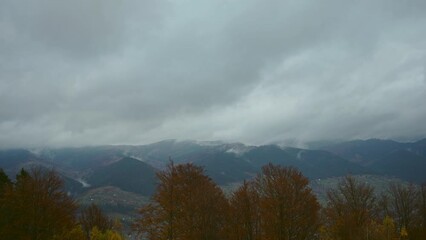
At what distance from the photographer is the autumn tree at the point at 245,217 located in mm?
47656

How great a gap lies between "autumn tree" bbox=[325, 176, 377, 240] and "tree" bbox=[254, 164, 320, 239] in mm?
10028

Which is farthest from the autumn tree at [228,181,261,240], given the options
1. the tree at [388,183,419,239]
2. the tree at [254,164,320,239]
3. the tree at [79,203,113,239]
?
A: the tree at [388,183,419,239]

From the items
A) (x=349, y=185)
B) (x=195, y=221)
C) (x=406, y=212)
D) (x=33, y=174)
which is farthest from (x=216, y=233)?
(x=406, y=212)

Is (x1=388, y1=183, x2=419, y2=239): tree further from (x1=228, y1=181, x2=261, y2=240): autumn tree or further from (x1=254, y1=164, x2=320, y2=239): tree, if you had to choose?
(x1=228, y1=181, x2=261, y2=240): autumn tree

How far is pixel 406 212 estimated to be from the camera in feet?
251

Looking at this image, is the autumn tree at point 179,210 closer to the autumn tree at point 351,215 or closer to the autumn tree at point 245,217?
the autumn tree at point 245,217

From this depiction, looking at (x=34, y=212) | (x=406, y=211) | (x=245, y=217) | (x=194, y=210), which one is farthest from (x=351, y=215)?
(x=34, y=212)

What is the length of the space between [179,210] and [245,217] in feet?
37.3

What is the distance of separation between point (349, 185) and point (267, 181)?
2300 centimetres

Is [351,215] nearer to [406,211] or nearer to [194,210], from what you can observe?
[406,211]

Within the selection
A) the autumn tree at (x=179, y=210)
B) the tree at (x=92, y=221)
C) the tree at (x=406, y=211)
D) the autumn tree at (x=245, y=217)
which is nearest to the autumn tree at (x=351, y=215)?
the tree at (x=406, y=211)

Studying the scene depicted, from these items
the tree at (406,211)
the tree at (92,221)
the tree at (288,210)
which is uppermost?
the tree at (288,210)

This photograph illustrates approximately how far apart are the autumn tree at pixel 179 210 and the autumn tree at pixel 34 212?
8.51 meters

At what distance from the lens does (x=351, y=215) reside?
189ft
